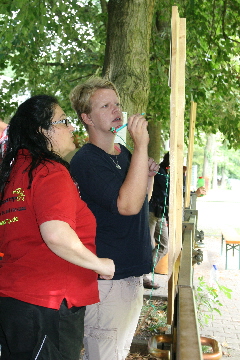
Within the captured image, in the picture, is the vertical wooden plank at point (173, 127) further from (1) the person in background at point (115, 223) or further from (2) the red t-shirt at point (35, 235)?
(2) the red t-shirt at point (35, 235)

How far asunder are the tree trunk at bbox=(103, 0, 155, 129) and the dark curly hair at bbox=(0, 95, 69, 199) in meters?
2.99

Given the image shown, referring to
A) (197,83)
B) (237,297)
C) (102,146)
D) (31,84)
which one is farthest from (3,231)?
(31,84)

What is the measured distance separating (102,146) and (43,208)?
671mm

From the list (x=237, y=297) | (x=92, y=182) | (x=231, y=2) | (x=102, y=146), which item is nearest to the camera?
(x=92, y=182)

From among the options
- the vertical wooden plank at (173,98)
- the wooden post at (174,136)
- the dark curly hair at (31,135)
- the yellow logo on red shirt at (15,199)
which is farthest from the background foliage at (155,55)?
the yellow logo on red shirt at (15,199)

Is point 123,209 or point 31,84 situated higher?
point 31,84

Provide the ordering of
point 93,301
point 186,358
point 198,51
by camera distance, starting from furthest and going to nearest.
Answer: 1. point 198,51
2. point 93,301
3. point 186,358

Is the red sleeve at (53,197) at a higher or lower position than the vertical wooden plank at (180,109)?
lower

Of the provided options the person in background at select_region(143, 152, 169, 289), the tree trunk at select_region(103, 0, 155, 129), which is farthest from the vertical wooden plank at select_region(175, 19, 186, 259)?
the person in background at select_region(143, 152, 169, 289)

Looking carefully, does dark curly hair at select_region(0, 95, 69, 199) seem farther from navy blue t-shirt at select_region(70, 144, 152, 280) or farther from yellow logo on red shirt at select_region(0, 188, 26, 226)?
navy blue t-shirt at select_region(70, 144, 152, 280)

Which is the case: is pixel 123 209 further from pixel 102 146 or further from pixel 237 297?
pixel 237 297

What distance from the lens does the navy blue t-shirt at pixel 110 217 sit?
211cm

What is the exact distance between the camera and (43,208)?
5.71 feet

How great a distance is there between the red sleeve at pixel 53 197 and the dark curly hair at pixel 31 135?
0.23ft
